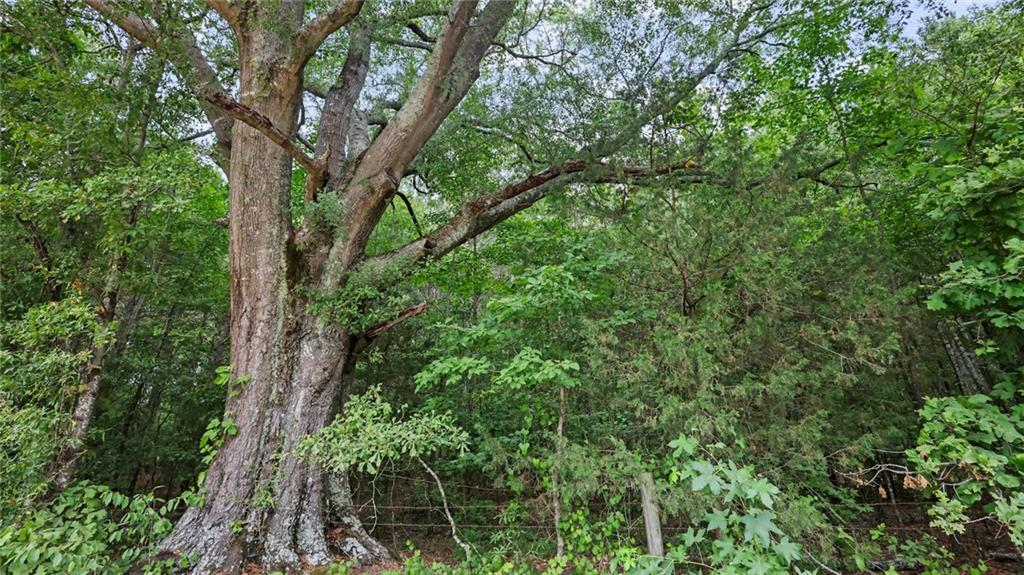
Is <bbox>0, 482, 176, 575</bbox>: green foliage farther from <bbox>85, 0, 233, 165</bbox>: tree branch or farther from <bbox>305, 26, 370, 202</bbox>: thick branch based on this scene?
<bbox>305, 26, 370, 202</bbox>: thick branch

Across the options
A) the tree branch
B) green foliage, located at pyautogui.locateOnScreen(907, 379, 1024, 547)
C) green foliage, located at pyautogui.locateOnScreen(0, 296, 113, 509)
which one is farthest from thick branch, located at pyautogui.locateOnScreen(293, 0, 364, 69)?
green foliage, located at pyautogui.locateOnScreen(907, 379, 1024, 547)

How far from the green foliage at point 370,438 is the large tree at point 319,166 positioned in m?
0.40

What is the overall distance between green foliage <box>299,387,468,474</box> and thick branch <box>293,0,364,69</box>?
10.7ft

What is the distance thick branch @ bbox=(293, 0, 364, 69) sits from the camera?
12.1 feet

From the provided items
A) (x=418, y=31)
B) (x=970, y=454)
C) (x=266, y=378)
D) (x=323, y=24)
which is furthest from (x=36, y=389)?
(x=970, y=454)

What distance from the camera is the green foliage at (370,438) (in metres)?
3.19

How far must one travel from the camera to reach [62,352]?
11.5 ft

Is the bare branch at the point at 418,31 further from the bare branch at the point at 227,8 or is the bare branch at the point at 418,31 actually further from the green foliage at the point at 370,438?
the green foliage at the point at 370,438

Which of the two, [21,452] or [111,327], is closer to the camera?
[21,452]

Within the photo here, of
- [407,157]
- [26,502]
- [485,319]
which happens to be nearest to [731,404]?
[485,319]

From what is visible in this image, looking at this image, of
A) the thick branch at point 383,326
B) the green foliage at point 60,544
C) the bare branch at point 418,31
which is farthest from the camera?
the bare branch at point 418,31

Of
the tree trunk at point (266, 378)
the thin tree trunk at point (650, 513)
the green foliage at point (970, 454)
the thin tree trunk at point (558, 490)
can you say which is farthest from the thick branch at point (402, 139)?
the green foliage at point (970, 454)

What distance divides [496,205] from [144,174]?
343 centimetres

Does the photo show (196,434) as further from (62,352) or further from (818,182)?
(818,182)
